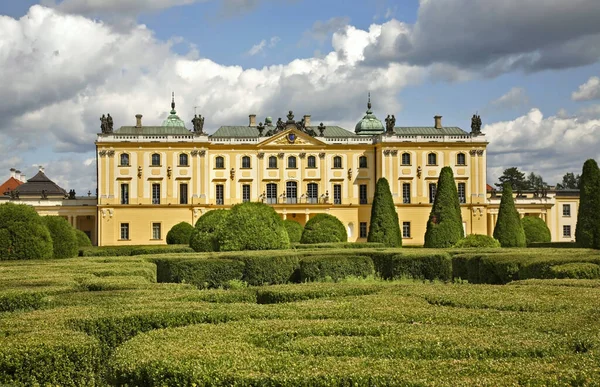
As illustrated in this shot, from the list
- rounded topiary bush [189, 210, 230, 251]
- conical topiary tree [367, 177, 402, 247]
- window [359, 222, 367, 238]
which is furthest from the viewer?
window [359, 222, 367, 238]

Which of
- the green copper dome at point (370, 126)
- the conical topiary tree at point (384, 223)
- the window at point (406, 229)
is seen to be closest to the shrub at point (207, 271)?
the conical topiary tree at point (384, 223)

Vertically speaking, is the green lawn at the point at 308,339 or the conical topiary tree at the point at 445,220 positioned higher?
the conical topiary tree at the point at 445,220

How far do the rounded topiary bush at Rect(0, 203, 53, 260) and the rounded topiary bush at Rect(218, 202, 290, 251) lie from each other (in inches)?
228

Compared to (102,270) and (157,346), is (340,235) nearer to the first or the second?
(102,270)

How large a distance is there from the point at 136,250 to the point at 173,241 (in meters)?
12.0

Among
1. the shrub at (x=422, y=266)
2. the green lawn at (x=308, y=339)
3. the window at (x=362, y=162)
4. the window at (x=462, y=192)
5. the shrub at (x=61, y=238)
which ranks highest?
the window at (x=362, y=162)

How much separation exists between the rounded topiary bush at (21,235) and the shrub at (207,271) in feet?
14.3

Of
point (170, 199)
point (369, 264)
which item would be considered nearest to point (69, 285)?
point (369, 264)

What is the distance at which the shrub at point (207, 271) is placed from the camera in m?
17.9

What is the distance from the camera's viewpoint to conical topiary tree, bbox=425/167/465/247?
33031 mm

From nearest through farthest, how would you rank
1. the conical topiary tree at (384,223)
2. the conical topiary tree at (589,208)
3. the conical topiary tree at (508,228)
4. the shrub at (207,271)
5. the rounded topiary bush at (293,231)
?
the shrub at (207,271)
the conical topiary tree at (589,208)
the conical topiary tree at (384,223)
the conical topiary tree at (508,228)
the rounded topiary bush at (293,231)

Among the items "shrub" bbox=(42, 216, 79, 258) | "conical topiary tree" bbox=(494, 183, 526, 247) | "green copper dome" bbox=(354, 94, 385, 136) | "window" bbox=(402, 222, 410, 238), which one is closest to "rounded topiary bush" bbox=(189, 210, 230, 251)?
"shrub" bbox=(42, 216, 79, 258)

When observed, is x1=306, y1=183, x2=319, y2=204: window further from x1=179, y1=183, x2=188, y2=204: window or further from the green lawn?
the green lawn

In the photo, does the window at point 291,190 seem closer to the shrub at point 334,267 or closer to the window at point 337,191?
the window at point 337,191
